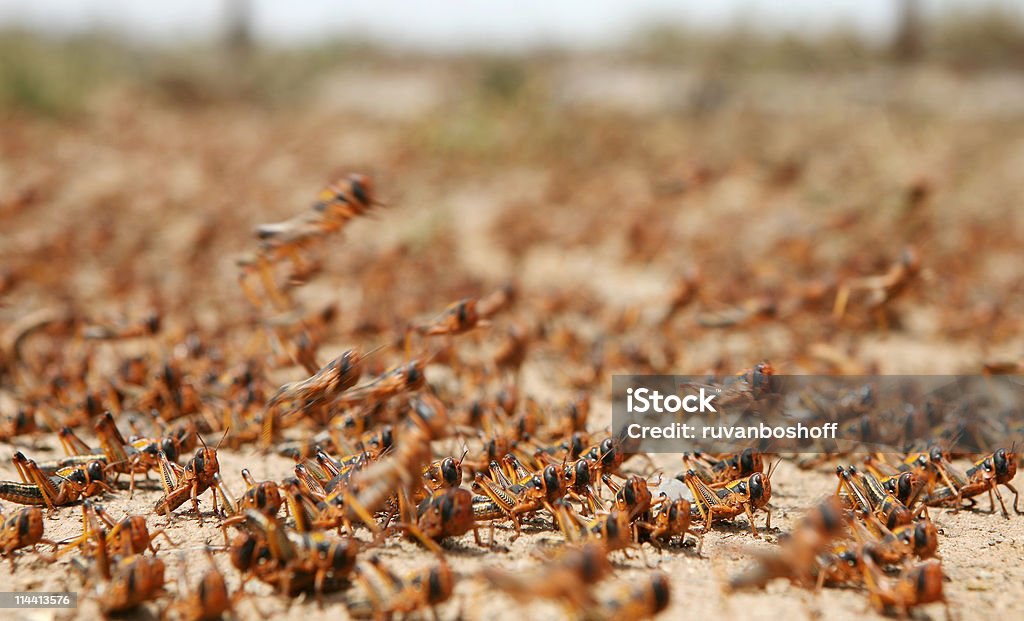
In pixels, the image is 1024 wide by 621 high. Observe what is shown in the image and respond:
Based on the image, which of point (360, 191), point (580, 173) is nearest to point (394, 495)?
point (360, 191)

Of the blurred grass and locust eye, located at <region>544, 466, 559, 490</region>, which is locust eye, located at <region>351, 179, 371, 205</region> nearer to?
locust eye, located at <region>544, 466, 559, 490</region>

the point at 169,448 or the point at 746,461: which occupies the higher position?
the point at 169,448

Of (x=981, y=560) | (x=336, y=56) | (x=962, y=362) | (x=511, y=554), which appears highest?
(x=336, y=56)

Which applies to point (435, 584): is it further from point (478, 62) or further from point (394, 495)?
point (478, 62)

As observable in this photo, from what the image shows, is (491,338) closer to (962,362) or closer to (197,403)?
(197,403)

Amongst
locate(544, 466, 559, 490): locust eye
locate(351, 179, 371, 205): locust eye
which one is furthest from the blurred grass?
locate(544, 466, 559, 490): locust eye

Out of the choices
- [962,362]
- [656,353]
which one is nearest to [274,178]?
[656,353]

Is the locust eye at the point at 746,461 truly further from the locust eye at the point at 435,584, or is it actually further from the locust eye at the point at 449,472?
the locust eye at the point at 435,584
